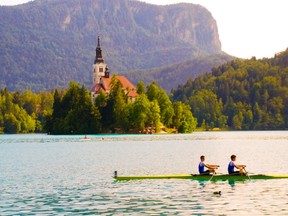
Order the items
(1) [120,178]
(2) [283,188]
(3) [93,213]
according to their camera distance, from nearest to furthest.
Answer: (3) [93,213] < (2) [283,188] < (1) [120,178]

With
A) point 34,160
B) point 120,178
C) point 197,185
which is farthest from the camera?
point 34,160

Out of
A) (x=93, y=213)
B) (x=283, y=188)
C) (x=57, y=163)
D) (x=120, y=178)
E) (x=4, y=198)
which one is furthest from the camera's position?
(x=57, y=163)

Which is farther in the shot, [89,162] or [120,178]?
[89,162]

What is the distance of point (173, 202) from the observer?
1606 inches

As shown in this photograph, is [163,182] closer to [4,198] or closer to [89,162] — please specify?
[4,198]

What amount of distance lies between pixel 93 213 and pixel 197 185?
15.4 m

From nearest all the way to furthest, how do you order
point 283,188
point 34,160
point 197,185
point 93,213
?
point 93,213
point 283,188
point 197,185
point 34,160

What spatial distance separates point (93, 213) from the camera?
36812 millimetres

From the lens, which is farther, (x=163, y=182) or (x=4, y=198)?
(x=163, y=182)

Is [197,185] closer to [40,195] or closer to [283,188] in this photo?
[283,188]

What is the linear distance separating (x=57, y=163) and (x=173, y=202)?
133 ft

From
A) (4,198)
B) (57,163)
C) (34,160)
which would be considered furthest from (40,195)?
(34,160)

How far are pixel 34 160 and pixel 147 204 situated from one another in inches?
1913

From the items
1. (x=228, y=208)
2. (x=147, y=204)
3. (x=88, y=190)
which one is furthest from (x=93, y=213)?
(x=88, y=190)
